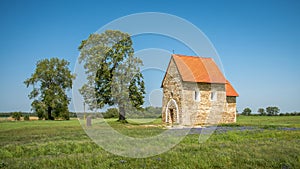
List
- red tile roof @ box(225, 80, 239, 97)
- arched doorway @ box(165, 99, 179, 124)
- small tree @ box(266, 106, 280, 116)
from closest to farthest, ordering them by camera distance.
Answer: arched doorway @ box(165, 99, 179, 124) < red tile roof @ box(225, 80, 239, 97) < small tree @ box(266, 106, 280, 116)

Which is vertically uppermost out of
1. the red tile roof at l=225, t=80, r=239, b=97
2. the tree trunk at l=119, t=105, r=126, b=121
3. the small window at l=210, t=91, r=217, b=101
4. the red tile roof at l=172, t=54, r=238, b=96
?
the red tile roof at l=172, t=54, r=238, b=96

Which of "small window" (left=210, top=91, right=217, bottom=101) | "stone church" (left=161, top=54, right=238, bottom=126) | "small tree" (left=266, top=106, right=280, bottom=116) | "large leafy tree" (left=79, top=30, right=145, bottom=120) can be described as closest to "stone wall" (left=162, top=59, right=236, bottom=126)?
"stone church" (left=161, top=54, right=238, bottom=126)

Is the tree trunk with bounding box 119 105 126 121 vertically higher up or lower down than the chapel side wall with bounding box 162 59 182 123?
→ lower down

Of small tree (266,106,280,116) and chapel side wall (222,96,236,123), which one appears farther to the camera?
small tree (266,106,280,116)

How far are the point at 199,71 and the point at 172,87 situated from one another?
3996 mm

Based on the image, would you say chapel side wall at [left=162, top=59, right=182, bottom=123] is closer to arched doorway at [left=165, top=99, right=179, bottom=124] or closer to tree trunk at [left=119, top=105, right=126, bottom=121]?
arched doorway at [left=165, top=99, right=179, bottom=124]

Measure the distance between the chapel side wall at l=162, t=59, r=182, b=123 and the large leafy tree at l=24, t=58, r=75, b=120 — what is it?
24.5m

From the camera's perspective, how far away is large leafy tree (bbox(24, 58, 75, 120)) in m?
52.7

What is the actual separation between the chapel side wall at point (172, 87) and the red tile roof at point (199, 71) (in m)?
0.83

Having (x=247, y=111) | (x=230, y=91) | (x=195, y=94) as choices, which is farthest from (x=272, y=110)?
(x=195, y=94)

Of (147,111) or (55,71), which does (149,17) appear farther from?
(55,71)

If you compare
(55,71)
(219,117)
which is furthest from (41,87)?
(219,117)

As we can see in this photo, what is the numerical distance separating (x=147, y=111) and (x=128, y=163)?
23.1 m

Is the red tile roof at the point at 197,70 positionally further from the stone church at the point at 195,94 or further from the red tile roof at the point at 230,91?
the red tile roof at the point at 230,91
